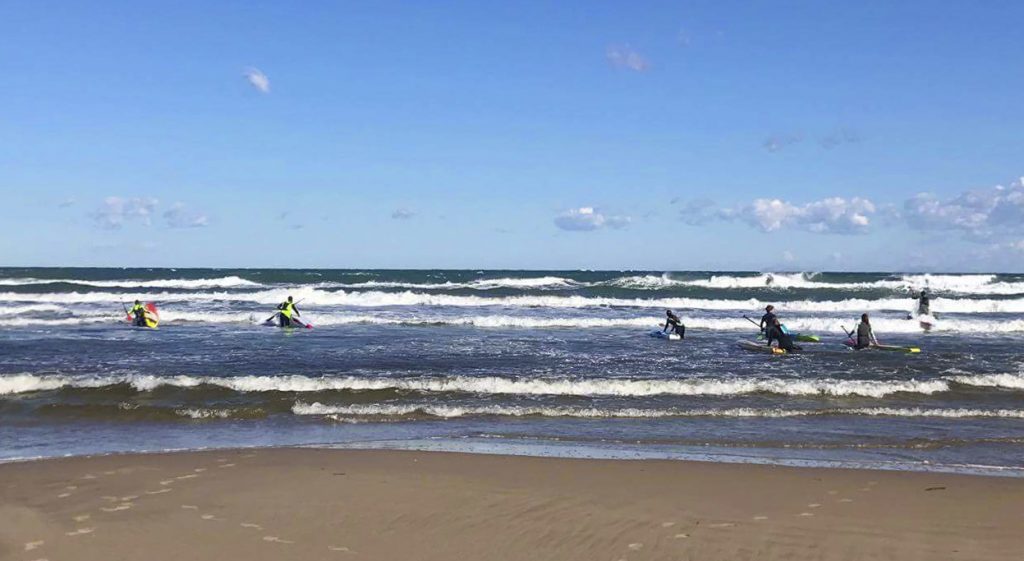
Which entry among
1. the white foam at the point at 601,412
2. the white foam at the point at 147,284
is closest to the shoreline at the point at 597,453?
the white foam at the point at 601,412

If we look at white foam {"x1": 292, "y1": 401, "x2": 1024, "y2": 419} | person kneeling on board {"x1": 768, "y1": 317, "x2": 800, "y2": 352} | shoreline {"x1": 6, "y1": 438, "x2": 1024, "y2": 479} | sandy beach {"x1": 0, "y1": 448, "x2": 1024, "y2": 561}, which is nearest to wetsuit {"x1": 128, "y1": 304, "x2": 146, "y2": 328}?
white foam {"x1": 292, "y1": 401, "x2": 1024, "y2": 419}

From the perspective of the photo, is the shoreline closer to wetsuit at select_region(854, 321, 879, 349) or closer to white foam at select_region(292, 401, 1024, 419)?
white foam at select_region(292, 401, 1024, 419)

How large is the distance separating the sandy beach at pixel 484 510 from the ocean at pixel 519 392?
114cm

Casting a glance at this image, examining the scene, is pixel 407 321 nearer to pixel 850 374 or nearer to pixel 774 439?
pixel 850 374

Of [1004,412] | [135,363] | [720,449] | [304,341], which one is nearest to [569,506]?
[720,449]

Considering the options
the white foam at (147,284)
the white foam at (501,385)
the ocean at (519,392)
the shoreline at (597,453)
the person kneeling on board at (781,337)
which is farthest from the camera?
the white foam at (147,284)

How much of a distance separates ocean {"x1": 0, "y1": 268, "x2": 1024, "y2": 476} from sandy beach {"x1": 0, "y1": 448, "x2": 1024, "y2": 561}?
114cm

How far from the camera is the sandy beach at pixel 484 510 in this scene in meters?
5.86

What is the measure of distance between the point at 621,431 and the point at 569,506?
419 cm

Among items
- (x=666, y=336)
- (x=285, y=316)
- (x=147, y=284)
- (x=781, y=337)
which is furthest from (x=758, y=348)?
(x=147, y=284)

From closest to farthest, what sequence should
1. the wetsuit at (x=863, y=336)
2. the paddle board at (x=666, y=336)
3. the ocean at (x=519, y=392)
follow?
1. the ocean at (x=519, y=392)
2. the wetsuit at (x=863, y=336)
3. the paddle board at (x=666, y=336)

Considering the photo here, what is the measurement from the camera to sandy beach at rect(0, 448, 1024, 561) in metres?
5.86

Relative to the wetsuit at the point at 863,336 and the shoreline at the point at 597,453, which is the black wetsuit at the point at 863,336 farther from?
the shoreline at the point at 597,453

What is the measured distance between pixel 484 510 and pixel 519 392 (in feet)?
23.3
